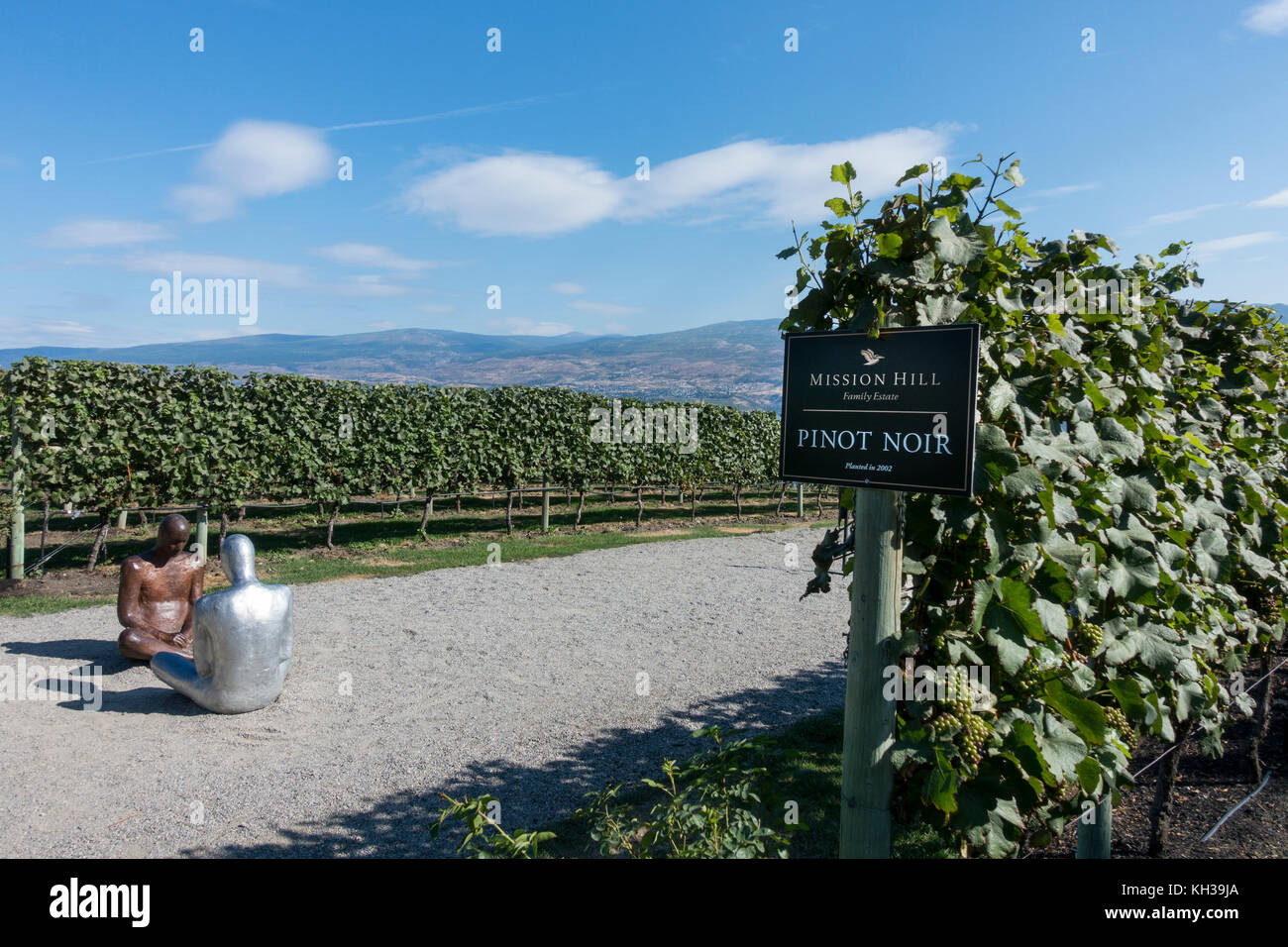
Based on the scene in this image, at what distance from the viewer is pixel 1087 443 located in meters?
2.77

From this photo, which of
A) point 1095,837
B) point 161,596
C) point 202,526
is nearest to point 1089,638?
point 1095,837

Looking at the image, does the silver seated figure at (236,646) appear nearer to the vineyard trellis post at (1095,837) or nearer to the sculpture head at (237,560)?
the sculpture head at (237,560)

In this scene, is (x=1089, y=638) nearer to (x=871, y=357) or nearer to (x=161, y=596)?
(x=871, y=357)

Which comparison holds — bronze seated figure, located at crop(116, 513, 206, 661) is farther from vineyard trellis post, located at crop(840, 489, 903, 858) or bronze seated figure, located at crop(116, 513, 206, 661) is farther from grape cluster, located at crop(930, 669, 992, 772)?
grape cluster, located at crop(930, 669, 992, 772)

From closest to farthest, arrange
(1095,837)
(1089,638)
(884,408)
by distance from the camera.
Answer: (884,408) → (1089,638) → (1095,837)

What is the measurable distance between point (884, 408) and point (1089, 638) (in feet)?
4.74

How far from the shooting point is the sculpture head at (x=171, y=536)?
23.0ft

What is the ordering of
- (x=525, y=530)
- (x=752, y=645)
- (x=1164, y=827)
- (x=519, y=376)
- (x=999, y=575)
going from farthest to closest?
(x=519, y=376)
(x=525, y=530)
(x=752, y=645)
(x=1164, y=827)
(x=999, y=575)

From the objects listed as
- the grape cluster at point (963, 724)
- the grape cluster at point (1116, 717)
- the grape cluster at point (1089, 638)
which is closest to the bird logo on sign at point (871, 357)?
the grape cluster at point (963, 724)

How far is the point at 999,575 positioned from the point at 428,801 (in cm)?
387

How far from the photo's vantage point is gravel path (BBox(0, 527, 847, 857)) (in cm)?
454

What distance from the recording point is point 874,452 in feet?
7.32
